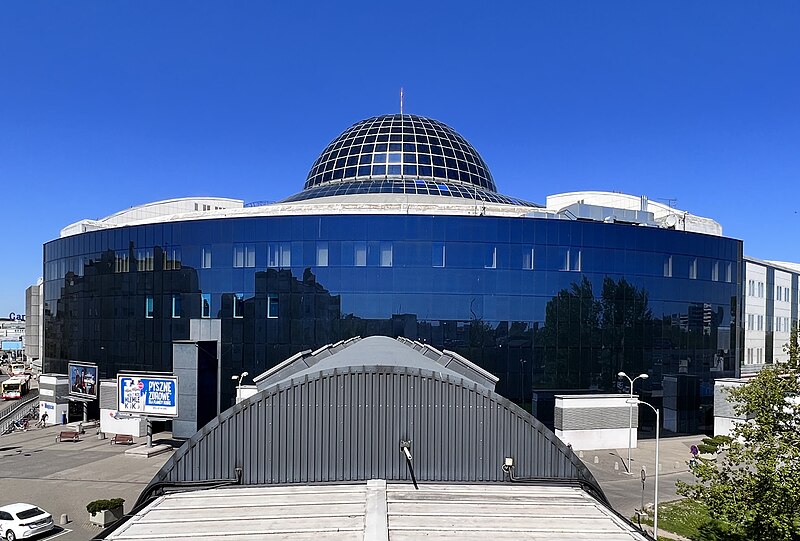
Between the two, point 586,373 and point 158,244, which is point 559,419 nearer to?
point 586,373

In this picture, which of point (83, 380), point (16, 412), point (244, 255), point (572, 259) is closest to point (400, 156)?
point (244, 255)

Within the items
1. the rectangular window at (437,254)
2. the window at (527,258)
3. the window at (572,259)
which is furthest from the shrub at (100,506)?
the window at (572,259)

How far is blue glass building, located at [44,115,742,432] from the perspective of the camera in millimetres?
49531

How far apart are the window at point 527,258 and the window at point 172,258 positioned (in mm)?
32267

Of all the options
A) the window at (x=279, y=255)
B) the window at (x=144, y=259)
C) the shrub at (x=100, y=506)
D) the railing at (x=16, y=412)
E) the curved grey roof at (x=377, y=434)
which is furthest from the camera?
the railing at (x=16, y=412)

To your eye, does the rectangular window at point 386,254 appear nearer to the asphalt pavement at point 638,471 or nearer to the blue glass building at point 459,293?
the blue glass building at point 459,293

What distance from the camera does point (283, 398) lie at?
51.4 feet

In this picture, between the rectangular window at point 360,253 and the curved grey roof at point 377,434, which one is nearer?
the curved grey roof at point 377,434

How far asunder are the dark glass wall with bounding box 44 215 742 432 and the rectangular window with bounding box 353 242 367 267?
89mm

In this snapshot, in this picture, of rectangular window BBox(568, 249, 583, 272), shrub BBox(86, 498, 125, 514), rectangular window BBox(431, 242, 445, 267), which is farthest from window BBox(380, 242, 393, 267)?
shrub BBox(86, 498, 125, 514)

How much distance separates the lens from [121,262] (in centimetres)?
5769

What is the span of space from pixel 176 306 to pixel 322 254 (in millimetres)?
15460

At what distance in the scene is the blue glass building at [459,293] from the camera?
4953 cm

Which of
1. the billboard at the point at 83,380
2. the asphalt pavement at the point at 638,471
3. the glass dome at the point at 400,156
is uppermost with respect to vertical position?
the glass dome at the point at 400,156
